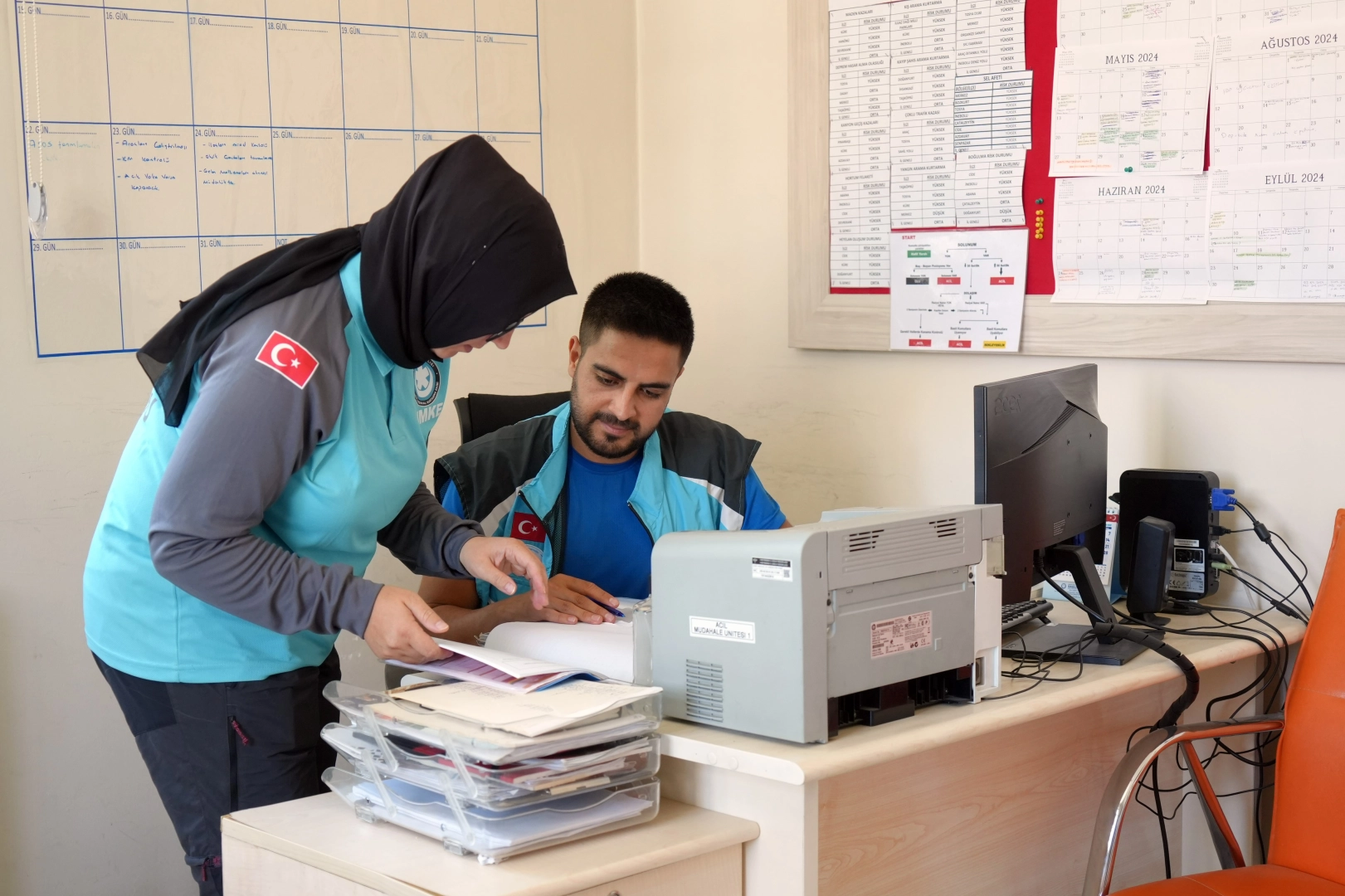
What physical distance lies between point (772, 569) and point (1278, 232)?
128cm

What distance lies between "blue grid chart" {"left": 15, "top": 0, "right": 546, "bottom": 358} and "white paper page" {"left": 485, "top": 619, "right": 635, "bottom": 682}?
1.17 metres

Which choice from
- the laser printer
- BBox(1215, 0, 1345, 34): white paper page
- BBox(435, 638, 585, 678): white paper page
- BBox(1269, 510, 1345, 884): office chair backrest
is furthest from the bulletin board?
BBox(435, 638, 585, 678): white paper page

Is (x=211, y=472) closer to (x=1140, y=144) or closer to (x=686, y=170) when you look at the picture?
(x=1140, y=144)

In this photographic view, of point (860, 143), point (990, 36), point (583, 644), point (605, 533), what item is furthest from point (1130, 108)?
point (583, 644)

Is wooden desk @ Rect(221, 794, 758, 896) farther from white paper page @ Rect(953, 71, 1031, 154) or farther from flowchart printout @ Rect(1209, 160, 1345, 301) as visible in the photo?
white paper page @ Rect(953, 71, 1031, 154)

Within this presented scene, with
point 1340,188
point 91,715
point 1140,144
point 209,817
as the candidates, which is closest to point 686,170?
point 1140,144

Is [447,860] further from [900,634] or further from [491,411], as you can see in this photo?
[491,411]

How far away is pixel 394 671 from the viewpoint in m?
1.98

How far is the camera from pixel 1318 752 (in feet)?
5.98

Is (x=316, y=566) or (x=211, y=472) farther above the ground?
(x=211, y=472)

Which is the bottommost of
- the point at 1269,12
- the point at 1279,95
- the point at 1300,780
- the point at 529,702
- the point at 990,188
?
the point at 1300,780

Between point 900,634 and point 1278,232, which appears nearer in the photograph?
point 900,634

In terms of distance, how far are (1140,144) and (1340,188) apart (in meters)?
0.35

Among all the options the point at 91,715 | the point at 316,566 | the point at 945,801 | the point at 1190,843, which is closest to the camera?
the point at 316,566
